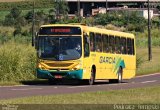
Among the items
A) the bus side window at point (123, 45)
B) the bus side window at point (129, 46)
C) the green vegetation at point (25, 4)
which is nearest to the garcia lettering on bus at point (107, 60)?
the bus side window at point (123, 45)

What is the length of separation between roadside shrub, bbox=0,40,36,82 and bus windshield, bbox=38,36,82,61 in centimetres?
266

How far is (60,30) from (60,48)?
0.93 m

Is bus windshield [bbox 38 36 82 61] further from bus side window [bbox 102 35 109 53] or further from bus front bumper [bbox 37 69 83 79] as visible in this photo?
bus side window [bbox 102 35 109 53]

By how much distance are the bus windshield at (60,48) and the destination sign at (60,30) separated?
203mm

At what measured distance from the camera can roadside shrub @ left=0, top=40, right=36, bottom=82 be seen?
33.3 m

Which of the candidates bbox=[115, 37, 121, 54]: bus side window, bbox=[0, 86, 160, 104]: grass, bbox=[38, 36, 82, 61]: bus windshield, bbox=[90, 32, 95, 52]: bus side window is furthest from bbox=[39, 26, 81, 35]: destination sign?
bbox=[0, 86, 160, 104]: grass

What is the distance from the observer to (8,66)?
3328cm

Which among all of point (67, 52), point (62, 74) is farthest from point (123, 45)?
point (62, 74)

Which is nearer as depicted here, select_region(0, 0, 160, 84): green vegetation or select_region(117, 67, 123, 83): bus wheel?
select_region(0, 0, 160, 84): green vegetation

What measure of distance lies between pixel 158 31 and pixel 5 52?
65.8 meters

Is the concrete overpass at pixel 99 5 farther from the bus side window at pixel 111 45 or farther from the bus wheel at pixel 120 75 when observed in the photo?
the bus side window at pixel 111 45

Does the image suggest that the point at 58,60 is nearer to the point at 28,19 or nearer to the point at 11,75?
the point at 11,75

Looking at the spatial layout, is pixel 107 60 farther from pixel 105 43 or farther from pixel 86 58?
pixel 86 58

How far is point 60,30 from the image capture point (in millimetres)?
31391
